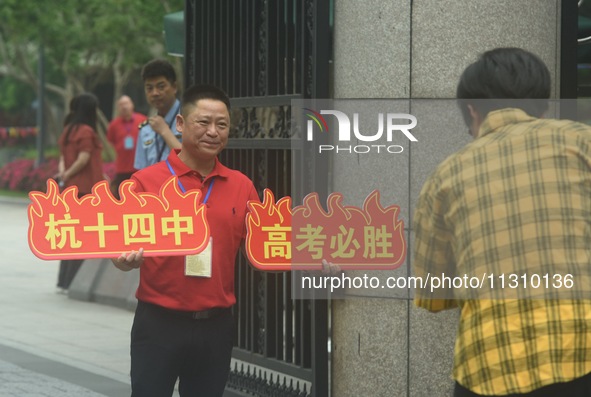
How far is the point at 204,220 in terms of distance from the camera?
4.97 meters

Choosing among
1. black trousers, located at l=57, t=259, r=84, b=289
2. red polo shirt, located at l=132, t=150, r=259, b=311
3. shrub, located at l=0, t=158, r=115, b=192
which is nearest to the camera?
red polo shirt, located at l=132, t=150, r=259, b=311

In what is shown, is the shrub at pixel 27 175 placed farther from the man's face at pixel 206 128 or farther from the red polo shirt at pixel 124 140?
the man's face at pixel 206 128

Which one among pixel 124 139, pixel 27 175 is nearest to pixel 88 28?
pixel 27 175

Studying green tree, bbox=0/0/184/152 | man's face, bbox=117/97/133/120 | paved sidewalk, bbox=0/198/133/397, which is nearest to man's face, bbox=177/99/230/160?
paved sidewalk, bbox=0/198/133/397

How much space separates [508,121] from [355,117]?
9.52ft

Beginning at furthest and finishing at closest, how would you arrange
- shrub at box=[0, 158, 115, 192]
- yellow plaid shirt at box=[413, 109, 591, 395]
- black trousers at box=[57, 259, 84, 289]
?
1. shrub at box=[0, 158, 115, 192]
2. black trousers at box=[57, 259, 84, 289]
3. yellow plaid shirt at box=[413, 109, 591, 395]

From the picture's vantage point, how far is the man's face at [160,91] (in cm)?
887

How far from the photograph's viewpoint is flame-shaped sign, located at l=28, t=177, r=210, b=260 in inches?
194

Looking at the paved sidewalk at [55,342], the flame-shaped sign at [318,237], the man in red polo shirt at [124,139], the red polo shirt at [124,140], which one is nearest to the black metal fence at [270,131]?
the paved sidewalk at [55,342]

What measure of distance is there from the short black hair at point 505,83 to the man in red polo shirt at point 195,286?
1601 mm

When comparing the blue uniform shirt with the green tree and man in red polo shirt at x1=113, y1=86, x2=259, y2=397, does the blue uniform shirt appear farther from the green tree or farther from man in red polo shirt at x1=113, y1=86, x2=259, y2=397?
the green tree

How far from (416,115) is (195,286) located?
2.01 meters

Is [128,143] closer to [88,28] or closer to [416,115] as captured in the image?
[416,115]

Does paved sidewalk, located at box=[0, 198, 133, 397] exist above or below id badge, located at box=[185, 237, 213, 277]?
below
